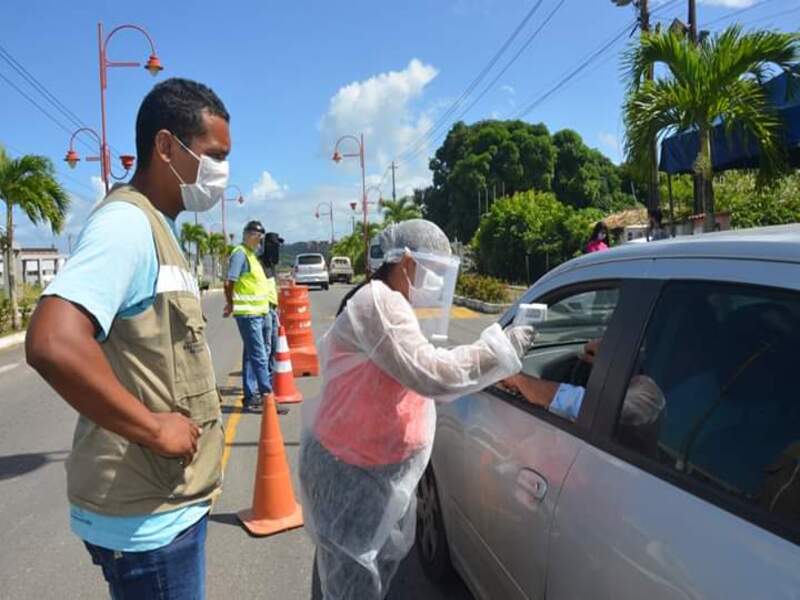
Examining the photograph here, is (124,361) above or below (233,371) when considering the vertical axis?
above

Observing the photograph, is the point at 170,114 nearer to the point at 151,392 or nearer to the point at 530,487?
the point at 151,392

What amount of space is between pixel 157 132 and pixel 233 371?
870 cm

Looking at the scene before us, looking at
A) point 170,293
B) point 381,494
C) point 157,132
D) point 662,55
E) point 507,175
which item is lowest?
point 381,494

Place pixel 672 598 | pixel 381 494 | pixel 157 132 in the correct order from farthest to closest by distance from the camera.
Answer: pixel 381 494
pixel 157 132
pixel 672 598

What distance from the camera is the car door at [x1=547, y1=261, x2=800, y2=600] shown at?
1.42 meters

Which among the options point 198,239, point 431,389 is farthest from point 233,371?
point 198,239

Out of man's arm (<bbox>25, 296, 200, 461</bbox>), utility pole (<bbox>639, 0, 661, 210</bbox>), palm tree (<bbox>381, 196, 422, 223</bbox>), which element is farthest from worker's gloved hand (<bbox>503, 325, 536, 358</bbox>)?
palm tree (<bbox>381, 196, 422, 223</bbox>)

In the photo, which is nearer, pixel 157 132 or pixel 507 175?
pixel 157 132

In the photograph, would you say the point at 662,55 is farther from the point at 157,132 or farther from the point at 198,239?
the point at 198,239

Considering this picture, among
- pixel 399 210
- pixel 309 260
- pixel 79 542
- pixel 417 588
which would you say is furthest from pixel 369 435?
pixel 399 210

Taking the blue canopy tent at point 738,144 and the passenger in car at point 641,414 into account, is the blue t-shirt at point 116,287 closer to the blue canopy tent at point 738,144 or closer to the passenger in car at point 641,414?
the passenger in car at point 641,414

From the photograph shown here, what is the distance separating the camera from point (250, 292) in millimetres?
7031

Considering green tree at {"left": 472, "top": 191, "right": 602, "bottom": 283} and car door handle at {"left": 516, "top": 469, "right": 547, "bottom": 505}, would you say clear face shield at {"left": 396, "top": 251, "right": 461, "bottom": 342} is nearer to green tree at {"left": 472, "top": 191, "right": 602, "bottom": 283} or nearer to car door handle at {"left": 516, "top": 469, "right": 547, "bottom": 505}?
car door handle at {"left": 516, "top": 469, "right": 547, "bottom": 505}

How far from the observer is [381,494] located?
2482 millimetres
